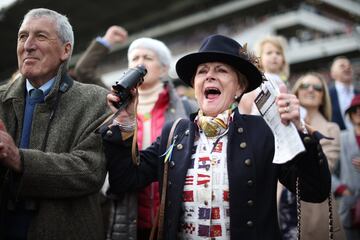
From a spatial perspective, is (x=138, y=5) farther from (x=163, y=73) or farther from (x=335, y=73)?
(x=163, y=73)

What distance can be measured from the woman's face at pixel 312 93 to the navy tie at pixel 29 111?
10.3 ft

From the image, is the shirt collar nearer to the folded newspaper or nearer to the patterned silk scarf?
the patterned silk scarf

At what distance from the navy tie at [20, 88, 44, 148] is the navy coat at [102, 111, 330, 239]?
1.52 ft

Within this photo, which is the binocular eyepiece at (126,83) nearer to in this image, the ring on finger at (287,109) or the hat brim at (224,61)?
the hat brim at (224,61)

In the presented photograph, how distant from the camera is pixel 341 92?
6.41 meters

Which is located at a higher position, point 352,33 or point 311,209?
point 352,33

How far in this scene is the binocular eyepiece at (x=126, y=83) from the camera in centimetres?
236

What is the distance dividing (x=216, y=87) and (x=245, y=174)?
1.91ft

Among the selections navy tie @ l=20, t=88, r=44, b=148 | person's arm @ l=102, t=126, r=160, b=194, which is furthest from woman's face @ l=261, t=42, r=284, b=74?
navy tie @ l=20, t=88, r=44, b=148

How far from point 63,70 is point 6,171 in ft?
2.46

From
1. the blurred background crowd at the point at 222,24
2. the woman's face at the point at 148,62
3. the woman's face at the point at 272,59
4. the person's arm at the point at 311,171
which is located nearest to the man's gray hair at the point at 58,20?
the woman's face at the point at 148,62

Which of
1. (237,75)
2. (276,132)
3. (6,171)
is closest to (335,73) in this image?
(237,75)

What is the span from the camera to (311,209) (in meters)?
3.05

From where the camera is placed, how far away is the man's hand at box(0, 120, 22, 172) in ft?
7.05
